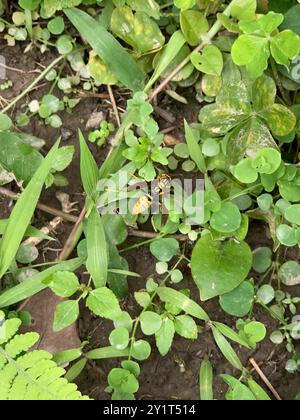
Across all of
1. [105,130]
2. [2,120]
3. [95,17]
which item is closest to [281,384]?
[105,130]

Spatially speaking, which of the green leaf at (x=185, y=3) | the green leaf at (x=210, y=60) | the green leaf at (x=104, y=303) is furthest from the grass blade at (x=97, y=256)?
the green leaf at (x=185, y=3)

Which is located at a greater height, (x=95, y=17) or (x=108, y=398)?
(x=95, y=17)

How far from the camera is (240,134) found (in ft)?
5.82

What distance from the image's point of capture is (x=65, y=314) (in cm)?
171

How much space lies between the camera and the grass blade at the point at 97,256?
1.76 metres

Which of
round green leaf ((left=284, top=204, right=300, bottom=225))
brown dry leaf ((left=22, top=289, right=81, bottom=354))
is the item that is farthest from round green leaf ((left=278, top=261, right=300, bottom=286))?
brown dry leaf ((left=22, top=289, right=81, bottom=354))

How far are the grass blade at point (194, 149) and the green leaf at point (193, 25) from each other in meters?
0.25

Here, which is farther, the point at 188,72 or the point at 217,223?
the point at 188,72

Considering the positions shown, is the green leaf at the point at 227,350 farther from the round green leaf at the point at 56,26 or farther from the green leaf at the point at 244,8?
the round green leaf at the point at 56,26

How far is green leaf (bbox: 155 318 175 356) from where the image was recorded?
1729 mm

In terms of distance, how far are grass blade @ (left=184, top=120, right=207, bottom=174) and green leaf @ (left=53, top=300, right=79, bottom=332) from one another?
0.53 meters

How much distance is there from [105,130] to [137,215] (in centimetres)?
28

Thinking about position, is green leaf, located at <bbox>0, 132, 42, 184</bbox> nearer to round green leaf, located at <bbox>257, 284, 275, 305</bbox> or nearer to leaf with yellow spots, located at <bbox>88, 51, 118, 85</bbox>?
leaf with yellow spots, located at <bbox>88, 51, 118, 85</bbox>
